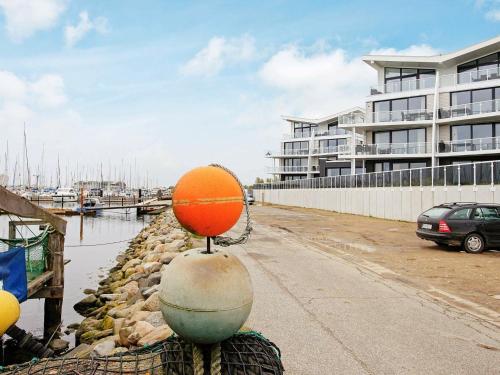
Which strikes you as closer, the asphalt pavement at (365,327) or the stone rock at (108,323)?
the asphalt pavement at (365,327)

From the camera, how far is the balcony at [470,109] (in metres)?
35.8

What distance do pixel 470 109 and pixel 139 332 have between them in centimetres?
3913

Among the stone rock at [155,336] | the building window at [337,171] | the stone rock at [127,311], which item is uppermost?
the building window at [337,171]

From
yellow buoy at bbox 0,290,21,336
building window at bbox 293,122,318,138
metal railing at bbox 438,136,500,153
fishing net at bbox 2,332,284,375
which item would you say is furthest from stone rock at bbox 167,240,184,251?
building window at bbox 293,122,318,138

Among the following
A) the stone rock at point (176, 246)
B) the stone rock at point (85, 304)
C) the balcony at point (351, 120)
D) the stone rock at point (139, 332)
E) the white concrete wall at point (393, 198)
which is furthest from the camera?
the balcony at point (351, 120)

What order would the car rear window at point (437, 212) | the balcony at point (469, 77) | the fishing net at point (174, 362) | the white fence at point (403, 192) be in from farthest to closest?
the balcony at point (469, 77) → the white fence at point (403, 192) → the car rear window at point (437, 212) → the fishing net at point (174, 362)

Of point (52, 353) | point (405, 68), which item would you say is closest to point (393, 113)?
point (405, 68)

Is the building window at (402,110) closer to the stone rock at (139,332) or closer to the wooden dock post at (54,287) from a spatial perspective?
the wooden dock post at (54,287)

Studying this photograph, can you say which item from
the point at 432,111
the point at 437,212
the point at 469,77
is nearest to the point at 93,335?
the point at 437,212

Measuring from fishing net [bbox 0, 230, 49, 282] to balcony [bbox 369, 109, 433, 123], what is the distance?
3751 centimetres

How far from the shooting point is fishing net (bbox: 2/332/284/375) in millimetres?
3162

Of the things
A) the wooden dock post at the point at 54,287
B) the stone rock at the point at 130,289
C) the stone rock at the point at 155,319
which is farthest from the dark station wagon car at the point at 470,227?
the wooden dock post at the point at 54,287

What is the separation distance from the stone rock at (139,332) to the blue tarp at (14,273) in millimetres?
3465

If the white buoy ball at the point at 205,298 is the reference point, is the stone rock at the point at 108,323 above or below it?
below
